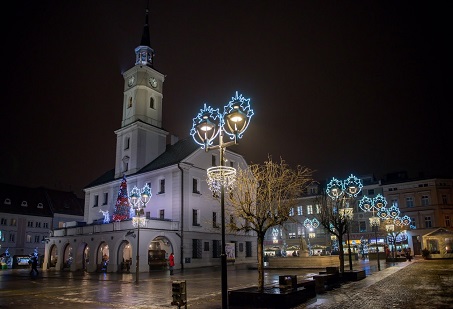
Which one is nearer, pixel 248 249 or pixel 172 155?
pixel 172 155

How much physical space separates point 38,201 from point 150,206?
4121 cm

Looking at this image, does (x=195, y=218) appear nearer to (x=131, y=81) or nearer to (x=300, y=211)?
(x=131, y=81)

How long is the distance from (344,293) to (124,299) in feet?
31.1

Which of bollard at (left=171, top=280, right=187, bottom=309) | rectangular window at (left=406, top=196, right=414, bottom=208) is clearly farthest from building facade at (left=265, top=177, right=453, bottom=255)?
bollard at (left=171, top=280, right=187, bottom=309)

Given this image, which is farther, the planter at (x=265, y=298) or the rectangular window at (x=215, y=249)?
the rectangular window at (x=215, y=249)

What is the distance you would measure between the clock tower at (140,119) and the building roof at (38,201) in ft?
101

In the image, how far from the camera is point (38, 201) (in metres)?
74.3

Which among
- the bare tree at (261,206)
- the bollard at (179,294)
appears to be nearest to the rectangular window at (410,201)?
the bare tree at (261,206)

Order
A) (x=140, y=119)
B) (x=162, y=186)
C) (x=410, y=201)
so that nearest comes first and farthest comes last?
(x=162, y=186) → (x=140, y=119) → (x=410, y=201)

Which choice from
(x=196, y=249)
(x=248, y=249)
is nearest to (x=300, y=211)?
(x=248, y=249)

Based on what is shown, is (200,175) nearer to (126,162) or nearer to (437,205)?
(126,162)

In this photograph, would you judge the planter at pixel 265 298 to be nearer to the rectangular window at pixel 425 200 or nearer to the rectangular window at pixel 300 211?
the rectangular window at pixel 425 200

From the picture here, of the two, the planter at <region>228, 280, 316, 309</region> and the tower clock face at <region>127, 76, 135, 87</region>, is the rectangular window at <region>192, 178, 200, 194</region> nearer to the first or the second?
the tower clock face at <region>127, 76, 135, 87</region>

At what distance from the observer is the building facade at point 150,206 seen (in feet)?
127
